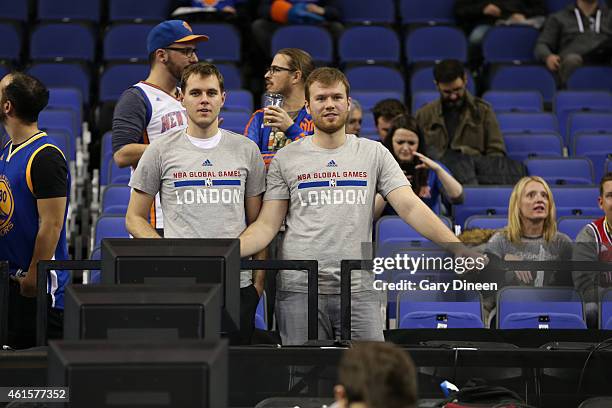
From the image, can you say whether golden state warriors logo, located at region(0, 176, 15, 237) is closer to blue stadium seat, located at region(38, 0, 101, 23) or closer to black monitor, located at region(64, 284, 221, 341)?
black monitor, located at region(64, 284, 221, 341)

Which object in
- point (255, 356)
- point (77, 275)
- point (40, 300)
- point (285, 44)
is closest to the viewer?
point (255, 356)

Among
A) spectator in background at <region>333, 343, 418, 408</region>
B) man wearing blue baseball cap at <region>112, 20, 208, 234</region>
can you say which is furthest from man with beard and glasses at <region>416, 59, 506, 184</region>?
spectator in background at <region>333, 343, 418, 408</region>

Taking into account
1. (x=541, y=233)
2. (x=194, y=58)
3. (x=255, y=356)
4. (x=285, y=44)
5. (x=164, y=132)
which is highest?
(x=285, y=44)

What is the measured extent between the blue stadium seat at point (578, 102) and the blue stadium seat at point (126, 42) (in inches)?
132

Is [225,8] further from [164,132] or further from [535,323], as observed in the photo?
[535,323]

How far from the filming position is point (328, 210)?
461cm

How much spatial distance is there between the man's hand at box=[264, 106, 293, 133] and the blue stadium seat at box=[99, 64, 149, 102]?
4228 millimetres

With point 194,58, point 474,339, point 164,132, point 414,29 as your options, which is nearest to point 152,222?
point 164,132

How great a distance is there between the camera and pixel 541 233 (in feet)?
19.5

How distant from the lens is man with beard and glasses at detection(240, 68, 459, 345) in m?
4.58

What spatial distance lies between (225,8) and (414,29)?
162cm

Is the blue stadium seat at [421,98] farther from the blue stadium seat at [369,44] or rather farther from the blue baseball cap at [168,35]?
the blue baseball cap at [168,35]

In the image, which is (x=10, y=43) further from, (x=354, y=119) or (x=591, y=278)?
(x=591, y=278)

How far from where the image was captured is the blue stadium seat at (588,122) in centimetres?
873
